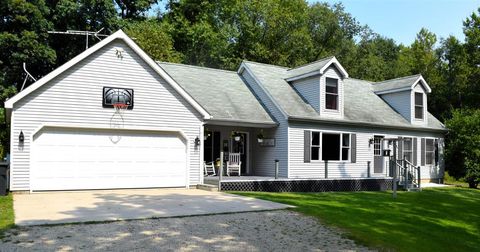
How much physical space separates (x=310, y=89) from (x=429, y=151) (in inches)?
351

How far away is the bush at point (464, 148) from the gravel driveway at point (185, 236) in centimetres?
1765

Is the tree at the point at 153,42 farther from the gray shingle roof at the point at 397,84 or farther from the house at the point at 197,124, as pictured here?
the gray shingle roof at the point at 397,84

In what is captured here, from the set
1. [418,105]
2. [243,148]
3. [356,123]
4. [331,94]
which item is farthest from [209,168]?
[418,105]

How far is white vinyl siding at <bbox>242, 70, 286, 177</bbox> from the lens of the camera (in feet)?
64.8

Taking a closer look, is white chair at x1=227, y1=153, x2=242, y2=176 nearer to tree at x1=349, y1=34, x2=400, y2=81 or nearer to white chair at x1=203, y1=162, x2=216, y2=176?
white chair at x1=203, y1=162, x2=216, y2=176

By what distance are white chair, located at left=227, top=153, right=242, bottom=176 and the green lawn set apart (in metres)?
5.59

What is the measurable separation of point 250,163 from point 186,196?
A: 25.9ft

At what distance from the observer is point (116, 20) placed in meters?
33.3

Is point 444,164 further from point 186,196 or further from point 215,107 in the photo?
point 186,196

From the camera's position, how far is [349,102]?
23812mm

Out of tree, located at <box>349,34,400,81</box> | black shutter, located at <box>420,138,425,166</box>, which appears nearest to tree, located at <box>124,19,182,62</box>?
black shutter, located at <box>420,138,425,166</box>

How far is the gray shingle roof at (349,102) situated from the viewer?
810 inches

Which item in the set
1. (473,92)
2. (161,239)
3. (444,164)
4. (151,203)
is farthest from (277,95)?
(473,92)

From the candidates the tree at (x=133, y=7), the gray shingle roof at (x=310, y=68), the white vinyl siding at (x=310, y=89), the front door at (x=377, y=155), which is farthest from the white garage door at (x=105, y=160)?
the tree at (x=133, y=7)
